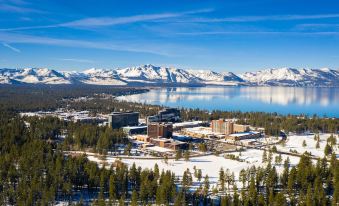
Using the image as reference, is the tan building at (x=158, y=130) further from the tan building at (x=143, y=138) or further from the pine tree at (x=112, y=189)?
the pine tree at (x=112, y=189)

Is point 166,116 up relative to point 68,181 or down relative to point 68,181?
up

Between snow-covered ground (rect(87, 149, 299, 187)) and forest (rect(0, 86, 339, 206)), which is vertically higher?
forest (rect(0, 86, 339, 206))

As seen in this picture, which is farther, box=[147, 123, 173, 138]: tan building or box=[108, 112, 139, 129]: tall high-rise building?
box=[108, 112, 139, 129]: tall high-rise building

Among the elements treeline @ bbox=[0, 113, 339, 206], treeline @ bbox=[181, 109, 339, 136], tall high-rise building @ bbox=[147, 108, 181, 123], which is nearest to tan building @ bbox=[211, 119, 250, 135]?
treeline @ bbox=[181, 109, 339, 136]

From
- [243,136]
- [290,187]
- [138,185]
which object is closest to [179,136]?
[243,136]

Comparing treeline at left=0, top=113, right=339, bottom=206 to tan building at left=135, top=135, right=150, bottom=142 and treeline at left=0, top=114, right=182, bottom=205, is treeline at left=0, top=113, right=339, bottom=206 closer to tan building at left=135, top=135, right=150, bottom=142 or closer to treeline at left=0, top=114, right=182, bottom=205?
treeline at left=0, top=114, right=182, bottom=205

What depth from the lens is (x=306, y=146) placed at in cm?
6181

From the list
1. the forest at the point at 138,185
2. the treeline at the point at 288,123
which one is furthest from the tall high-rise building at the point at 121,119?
the forest at the point at 138,185

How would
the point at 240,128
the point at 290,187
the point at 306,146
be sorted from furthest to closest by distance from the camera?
the point at 240,128, the point at 306,146, the point at 290,187

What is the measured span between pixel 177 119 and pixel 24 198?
6286cm

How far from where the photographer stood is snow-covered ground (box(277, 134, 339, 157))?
5738cm

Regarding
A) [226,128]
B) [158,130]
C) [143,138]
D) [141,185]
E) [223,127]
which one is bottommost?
[143,138]

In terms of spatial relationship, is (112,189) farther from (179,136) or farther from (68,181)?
(179,136)

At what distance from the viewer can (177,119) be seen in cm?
9312
